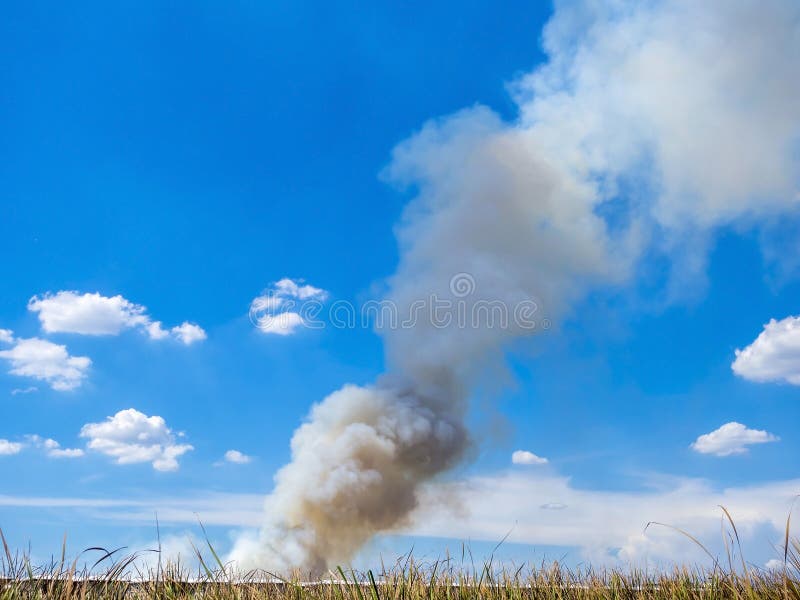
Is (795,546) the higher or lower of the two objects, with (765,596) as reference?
higher

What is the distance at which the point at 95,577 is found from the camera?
7711mm

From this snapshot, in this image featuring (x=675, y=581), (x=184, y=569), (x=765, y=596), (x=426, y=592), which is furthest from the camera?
(x=675, y=581)

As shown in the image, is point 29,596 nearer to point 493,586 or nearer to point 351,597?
point 351,597

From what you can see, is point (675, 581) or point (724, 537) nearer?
point (724, 537)

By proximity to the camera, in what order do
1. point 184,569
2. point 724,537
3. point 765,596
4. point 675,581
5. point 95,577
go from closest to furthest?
point 724,537 → point 765,596 → point 95,577 → point 184,569 → point 675,581

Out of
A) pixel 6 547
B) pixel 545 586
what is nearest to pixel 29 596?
pixel 6 547

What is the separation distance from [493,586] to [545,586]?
129 centimetres

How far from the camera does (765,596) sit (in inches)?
250

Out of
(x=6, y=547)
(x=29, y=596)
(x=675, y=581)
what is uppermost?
(x=6, y=547)

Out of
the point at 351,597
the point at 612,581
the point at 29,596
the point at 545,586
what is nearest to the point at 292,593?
the point at 351,597

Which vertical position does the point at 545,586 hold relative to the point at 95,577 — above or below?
below

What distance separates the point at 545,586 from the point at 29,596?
20.8 feet

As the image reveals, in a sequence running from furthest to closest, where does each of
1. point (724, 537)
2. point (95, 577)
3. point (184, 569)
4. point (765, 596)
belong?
point (184, 569) < point (95, 577) < point (765, 596) < point (724, 537)

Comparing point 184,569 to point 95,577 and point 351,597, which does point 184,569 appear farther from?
point 351,597
